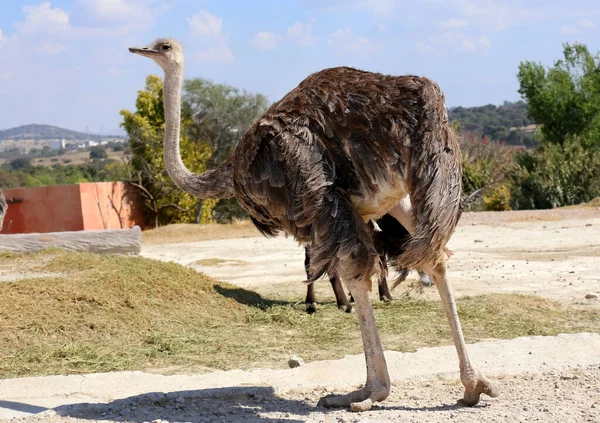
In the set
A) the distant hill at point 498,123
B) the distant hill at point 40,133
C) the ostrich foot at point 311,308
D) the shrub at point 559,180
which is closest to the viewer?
the ostrich foot at point 311,308

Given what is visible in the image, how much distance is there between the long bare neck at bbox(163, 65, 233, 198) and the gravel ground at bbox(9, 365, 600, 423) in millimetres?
1331

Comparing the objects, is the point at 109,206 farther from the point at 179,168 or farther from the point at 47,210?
the point at 179,168

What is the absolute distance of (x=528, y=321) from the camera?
7.16 metres

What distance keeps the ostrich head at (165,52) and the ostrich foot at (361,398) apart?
2988mm

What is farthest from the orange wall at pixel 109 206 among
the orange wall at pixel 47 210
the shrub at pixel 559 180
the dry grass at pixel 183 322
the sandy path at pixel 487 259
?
the dry grass at pixel 183 322

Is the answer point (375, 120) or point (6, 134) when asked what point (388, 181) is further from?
point (6, 134)

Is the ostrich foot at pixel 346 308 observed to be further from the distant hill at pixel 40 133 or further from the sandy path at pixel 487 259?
the distant hill at pixel 40 133

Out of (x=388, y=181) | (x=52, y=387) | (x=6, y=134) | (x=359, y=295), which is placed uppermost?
(x=6, y=134)

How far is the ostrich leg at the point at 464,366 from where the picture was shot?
4.36 m

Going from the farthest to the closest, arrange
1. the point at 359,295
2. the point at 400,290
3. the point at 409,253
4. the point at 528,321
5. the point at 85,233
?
the point at 85,233
the point at 400,290
the point at 528,321
the point at 359,295
the point at 409,253

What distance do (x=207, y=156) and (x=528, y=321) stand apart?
22.7 meters

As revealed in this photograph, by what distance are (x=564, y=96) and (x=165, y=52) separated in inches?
1052

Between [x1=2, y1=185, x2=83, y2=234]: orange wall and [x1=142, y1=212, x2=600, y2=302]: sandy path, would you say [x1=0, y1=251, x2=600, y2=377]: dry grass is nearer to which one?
[x1=142, y1=212, x2=600, y2=302]: sandy path

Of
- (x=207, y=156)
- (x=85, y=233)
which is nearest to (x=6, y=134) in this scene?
(x=207, y=156)
